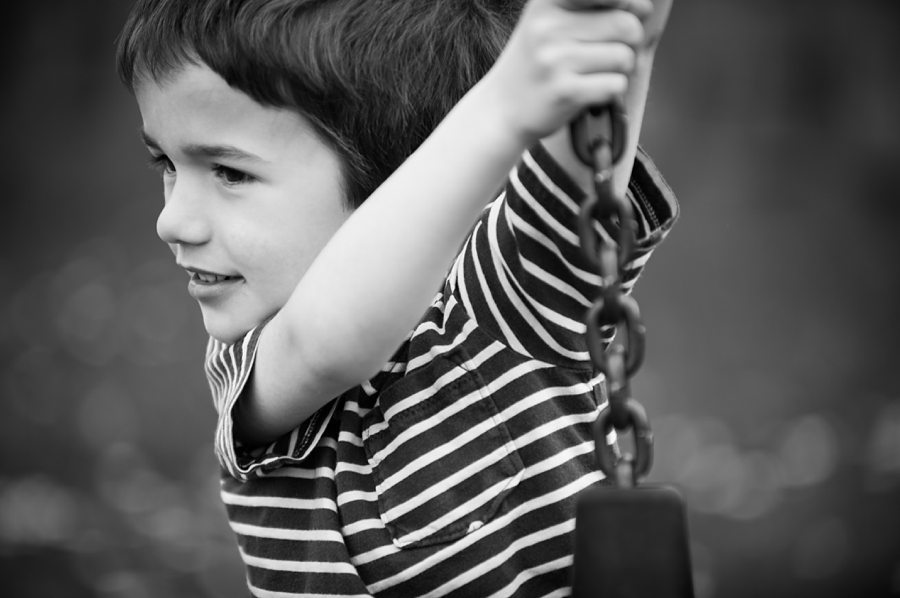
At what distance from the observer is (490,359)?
79cm

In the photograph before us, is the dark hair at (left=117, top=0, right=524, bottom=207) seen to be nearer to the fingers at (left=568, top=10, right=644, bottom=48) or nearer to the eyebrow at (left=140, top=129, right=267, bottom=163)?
the eyebrow at (left=140, top=129, right=267, bottom=163)

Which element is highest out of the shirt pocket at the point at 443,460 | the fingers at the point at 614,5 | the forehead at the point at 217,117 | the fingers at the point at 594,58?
the forehead at the point at 217,117

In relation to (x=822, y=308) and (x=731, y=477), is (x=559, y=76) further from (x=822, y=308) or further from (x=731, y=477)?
(x=822, y=308)

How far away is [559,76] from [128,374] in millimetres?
2246

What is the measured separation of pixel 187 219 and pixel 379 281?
0.79 ft

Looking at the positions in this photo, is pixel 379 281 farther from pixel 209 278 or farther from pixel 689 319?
pixel 689 319

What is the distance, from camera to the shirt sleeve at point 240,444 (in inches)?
31.6

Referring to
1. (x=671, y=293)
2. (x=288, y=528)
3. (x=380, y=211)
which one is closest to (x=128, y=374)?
(x=671, y=293)

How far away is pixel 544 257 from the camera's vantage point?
2.36 ft

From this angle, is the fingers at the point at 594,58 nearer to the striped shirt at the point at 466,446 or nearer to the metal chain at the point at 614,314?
the metal chain at the point at 614,314

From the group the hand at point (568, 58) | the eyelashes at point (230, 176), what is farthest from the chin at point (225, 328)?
the hand at point (568, 58)

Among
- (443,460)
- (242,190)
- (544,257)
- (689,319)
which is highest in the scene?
(689,319)


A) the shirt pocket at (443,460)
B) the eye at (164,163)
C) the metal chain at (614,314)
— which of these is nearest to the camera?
the metal chain at (614,314)

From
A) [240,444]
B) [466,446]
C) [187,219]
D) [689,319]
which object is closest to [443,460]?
[466,446]
